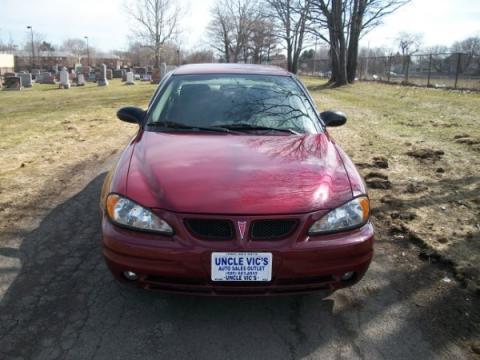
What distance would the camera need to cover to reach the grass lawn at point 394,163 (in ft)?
14.4

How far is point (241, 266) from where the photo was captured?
2580mm

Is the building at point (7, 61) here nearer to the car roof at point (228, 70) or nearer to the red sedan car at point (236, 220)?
the car roof at point (228, 70)

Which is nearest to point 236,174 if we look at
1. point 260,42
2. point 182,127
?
point 182,127

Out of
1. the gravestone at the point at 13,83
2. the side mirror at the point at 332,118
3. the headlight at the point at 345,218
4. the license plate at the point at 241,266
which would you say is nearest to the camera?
the license plate at the point at 241,266

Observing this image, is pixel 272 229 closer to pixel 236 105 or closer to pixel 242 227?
pixel 242 227

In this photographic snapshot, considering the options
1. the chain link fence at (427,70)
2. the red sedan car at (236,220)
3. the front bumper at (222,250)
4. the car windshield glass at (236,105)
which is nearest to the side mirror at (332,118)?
the car windshield glass at (236,105)

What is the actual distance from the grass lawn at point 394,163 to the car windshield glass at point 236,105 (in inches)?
59.3

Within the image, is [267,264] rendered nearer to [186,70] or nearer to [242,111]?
[242,111]

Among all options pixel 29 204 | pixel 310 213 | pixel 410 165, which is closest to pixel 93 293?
pixel 310 213

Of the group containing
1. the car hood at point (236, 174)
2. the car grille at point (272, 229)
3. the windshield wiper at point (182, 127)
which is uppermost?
the windshield wiper at point (182, 127)

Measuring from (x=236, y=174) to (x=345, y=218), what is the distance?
750 mm

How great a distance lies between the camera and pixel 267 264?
2.59m

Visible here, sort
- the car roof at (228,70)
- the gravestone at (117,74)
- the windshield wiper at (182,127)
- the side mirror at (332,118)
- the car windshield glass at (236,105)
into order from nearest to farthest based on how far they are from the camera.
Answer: the windshield wiper at (182,127) → the car windshield glass at (236,105) → the side mirror at (332,118) → the car roof at (228,70) → the gravestone at (117,74)

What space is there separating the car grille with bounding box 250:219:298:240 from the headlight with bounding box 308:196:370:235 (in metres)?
0.12
